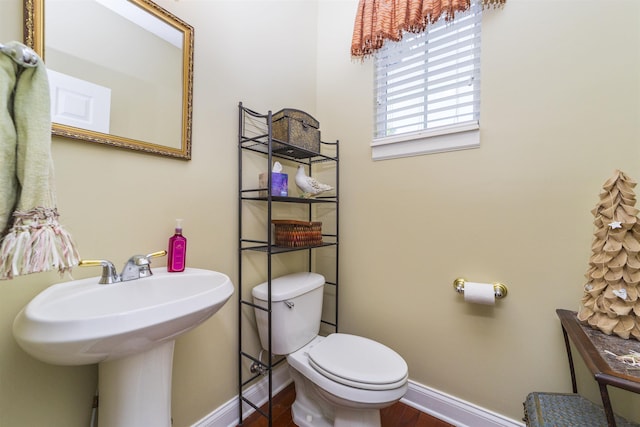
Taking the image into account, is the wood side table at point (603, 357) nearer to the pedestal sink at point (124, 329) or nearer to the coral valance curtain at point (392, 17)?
the pedestal sink at point (124, 329)

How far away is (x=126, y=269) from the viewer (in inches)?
33.9

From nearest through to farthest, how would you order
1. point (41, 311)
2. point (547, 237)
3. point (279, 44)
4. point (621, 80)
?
1. point (41, 311)
2. point (621, 80)
3. point (547, 237)
4. point (279, 44)

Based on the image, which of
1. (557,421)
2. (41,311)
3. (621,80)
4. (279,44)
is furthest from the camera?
(279,44)

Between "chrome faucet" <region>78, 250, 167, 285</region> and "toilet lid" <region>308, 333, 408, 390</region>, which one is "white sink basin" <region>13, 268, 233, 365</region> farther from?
"toilet lid" <region>308, 333, 408, 390</region>

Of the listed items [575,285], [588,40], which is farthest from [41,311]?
[588,40]

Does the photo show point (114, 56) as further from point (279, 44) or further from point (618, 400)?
point (618, 400)

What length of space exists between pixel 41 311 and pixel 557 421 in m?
1.52

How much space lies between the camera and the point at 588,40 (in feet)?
3.44

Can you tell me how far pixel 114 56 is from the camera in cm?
90

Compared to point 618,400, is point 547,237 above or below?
above

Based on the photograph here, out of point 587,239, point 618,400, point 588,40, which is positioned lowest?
point 618,400

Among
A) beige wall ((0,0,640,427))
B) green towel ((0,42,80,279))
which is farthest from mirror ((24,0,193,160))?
green towel ((0,42,80,279))

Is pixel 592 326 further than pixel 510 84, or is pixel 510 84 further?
pixel 510 84

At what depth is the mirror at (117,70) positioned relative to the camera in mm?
778
